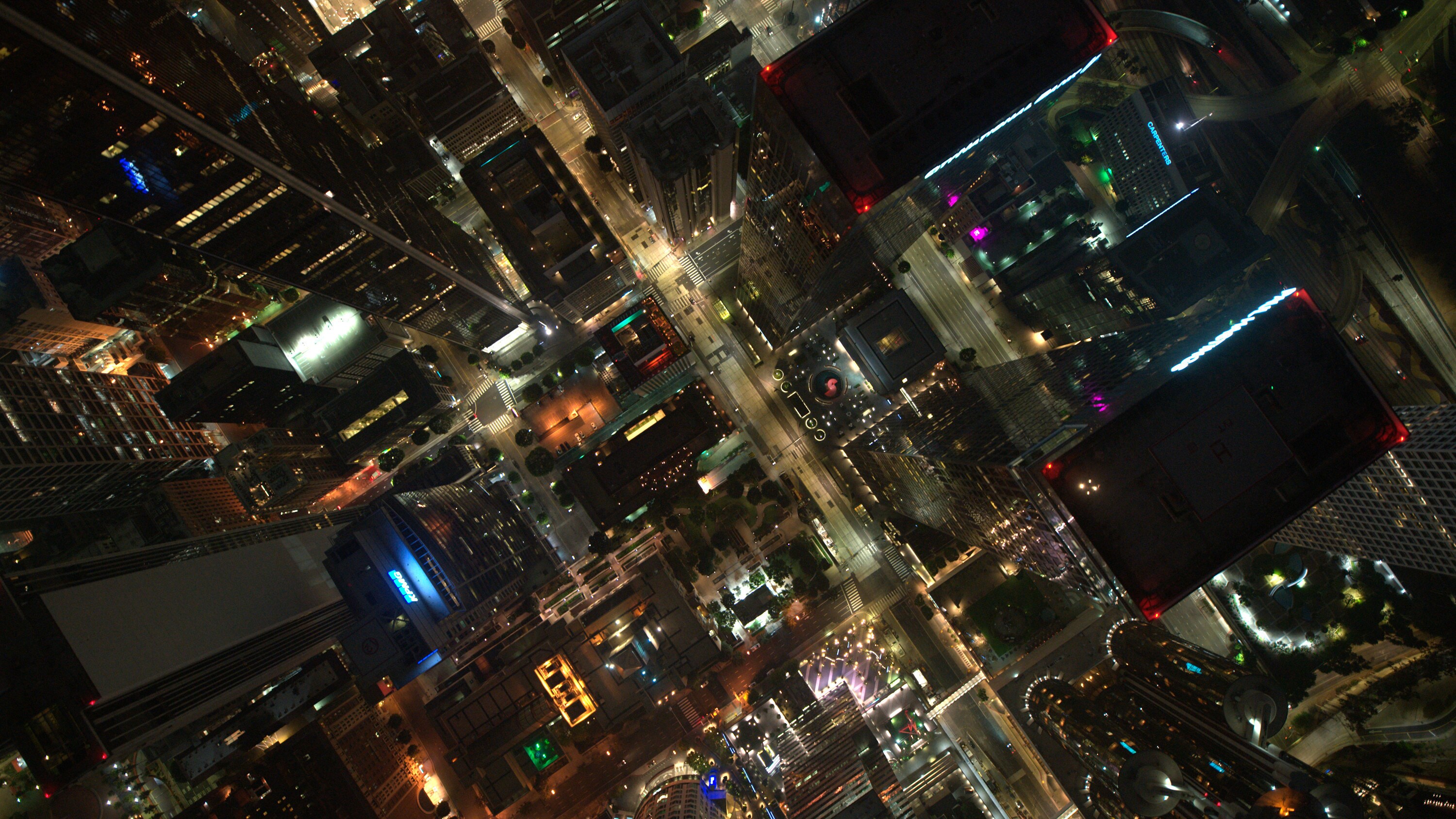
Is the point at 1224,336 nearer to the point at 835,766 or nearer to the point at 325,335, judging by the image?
the point at 835,766

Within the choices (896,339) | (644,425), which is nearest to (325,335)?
(644,425)

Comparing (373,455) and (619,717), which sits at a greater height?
(373,455)

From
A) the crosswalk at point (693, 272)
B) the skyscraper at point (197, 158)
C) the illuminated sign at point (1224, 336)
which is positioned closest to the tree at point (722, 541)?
the crosswalk at point (693, 272)

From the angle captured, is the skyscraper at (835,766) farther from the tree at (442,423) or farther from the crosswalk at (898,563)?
the tree at (442,423)

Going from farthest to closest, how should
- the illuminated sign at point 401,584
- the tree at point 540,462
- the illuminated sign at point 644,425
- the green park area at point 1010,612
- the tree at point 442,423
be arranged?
the tree at point 442,423 → the tree at point 540,462 → the illuminated sign at point 644,425 → the green park area at point 1010,612 → the illuminated sign at point 401,584

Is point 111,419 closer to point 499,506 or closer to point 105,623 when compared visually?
point 105,623

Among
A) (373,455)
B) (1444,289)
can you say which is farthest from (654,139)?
(1444,289)

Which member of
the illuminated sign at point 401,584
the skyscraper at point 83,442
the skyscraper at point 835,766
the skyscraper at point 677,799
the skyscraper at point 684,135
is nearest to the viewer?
the skyscraper at point 684,135
